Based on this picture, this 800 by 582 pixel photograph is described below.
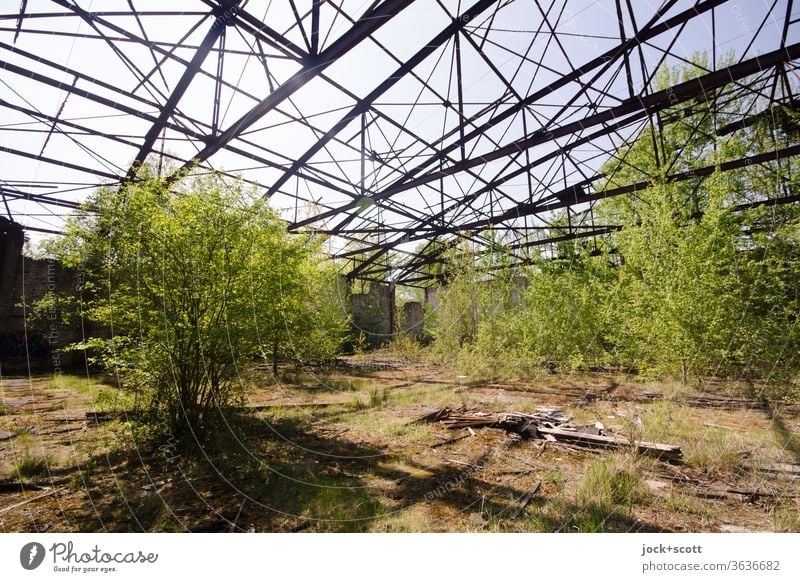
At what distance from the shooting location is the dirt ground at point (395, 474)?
3074 mm

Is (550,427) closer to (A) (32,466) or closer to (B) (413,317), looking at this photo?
(A) (32,466)

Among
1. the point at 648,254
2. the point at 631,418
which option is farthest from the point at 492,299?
the point at 631,418

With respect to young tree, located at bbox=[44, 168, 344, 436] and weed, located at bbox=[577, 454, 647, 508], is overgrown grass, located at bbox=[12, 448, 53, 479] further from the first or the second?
weed, located at bbox=[577, 454, 647, 508]

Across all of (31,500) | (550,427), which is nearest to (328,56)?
(31,500)

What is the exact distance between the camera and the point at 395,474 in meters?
4.16

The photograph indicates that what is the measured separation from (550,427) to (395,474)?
309 cm

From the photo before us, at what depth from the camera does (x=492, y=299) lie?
12.9 m

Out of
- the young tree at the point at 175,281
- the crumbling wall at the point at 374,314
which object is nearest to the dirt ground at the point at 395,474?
the young tree at the point at 175,281

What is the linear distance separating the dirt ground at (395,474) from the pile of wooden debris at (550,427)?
183 millimetres

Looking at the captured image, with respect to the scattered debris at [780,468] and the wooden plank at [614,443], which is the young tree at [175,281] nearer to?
the wooden plank at [614,443]

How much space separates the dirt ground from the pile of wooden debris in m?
0.18

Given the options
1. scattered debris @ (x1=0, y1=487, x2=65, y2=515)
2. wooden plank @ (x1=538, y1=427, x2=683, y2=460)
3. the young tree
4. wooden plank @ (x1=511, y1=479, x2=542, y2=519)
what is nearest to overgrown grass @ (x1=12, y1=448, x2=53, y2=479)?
scattered debris @ (x1=0, y1=487, x2=65, y2=515)

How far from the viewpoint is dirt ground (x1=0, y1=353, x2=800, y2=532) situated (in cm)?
307

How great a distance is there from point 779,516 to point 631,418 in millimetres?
2738
